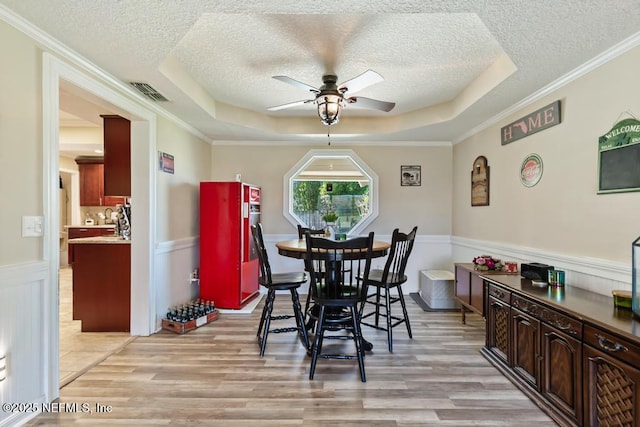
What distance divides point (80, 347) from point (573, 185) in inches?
172

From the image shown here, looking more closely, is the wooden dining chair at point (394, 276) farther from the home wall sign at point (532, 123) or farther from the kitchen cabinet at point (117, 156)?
the kitchen cabinet at point (117, 156)

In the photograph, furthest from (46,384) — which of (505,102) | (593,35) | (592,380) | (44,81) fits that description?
(505,102)

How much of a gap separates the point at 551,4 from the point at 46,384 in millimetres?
→ 3630

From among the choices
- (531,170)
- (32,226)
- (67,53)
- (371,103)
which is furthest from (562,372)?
(67,53)

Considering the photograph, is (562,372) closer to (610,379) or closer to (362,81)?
(610,379)

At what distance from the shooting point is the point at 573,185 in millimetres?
2471

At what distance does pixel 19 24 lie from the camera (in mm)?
1817

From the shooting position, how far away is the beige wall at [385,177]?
16.3 feet

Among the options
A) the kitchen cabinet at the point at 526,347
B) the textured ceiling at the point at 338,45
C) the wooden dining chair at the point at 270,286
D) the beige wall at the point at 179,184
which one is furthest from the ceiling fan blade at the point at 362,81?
the beige wall at the point at 179,184

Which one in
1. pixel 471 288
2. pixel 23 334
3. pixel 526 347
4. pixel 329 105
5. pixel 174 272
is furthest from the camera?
pixel 174 272

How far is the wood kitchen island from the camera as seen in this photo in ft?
10.7

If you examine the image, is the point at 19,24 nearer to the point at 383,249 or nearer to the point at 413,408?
the point at 383,249

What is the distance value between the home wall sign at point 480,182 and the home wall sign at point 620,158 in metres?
1.60

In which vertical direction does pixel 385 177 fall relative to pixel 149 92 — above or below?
below
